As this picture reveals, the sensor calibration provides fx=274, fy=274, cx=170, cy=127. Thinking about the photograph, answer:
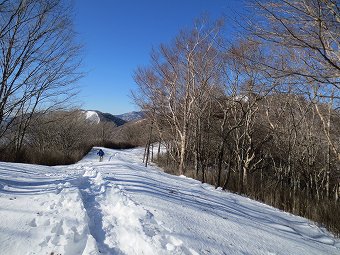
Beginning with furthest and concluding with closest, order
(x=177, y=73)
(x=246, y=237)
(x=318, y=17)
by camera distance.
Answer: (x=177, y=73) < (x=246, y=237) < (x=318, y=17)

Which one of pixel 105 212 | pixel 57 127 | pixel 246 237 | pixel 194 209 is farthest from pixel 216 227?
pixel 57 127

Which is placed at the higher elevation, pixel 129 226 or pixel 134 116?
pixel 134 116

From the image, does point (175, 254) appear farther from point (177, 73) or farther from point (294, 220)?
point (177, 73)

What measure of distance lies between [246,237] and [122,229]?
182 cm

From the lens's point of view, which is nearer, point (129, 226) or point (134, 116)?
point (129, 226)

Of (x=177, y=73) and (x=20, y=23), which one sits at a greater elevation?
(x=177, y=73)

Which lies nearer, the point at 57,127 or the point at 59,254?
the point at 59,254

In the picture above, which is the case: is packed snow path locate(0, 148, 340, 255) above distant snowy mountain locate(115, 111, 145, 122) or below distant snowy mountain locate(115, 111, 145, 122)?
below

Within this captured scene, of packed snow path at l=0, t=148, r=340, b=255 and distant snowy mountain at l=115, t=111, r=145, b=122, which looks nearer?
packed snow path at l=0, t=148, r=340, b=255

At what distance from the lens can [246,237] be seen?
4.04 m

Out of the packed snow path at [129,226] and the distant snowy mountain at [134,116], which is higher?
the distant snowy mountain at [134,116]

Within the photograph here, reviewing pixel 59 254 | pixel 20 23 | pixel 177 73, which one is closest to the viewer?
pixel 59 254

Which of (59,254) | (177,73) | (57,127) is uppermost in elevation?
(177,73)

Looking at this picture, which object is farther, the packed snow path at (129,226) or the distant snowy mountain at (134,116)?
the distant snowy mountain at (134,116)
